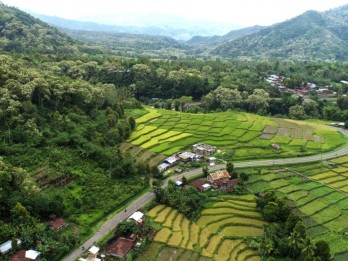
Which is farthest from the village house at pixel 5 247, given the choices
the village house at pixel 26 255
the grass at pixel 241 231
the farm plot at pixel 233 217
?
the grass at pixel 241 231

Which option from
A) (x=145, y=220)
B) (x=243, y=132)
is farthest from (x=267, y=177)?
(x=145, y=220)

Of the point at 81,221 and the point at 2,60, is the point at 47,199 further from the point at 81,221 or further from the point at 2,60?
the point at 2,60

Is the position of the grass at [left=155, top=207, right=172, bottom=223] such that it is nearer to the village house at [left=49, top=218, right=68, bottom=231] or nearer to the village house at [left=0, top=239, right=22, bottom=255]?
the village house at [left=49, top=218, right=68, bottom=231]

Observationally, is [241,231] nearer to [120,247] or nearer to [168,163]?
[120,247]

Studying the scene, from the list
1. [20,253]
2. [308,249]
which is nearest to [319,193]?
[308,249]

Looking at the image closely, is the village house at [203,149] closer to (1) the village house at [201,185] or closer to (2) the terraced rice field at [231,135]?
(2) the terraced rice field at [231,135]

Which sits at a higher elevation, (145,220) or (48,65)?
(48,65)
